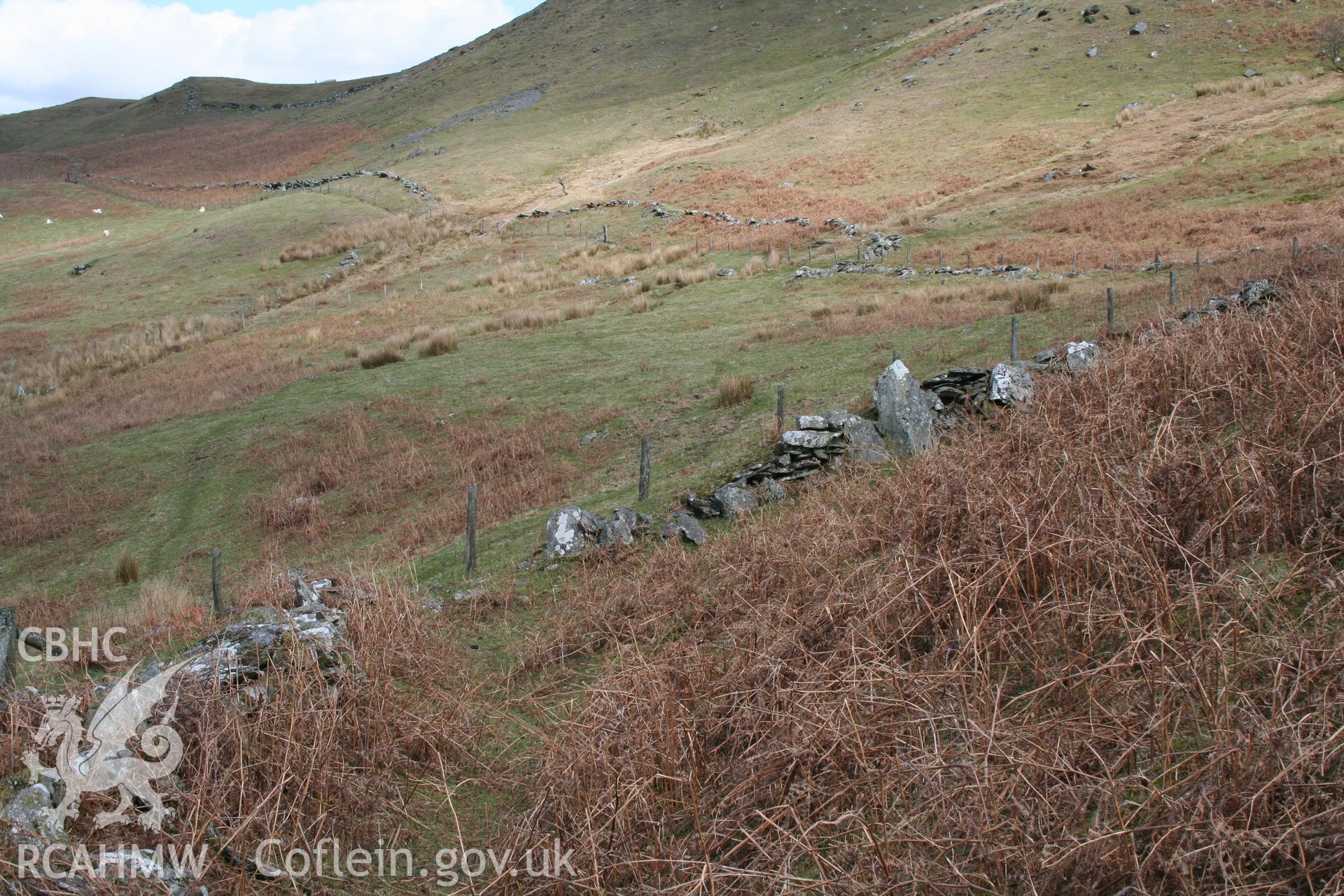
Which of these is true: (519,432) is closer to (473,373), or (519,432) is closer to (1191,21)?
(473,373)

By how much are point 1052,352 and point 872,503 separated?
710cm

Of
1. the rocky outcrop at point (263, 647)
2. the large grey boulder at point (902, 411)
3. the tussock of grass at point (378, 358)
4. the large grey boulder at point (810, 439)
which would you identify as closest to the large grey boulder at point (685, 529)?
the large grey boulder at point (810, 439)

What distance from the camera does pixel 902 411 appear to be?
479 inches

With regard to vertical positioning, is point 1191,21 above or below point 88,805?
above

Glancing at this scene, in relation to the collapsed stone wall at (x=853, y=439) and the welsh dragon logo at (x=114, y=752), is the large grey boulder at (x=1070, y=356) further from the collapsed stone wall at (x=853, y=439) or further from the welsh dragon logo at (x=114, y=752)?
the welsh dragon logo at (x=114, y=752)

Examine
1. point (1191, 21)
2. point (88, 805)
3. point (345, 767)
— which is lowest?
point (345, 767)

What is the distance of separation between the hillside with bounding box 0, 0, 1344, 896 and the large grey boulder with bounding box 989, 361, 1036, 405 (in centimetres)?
37

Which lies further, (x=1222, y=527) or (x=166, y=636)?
(x=166, y=636)

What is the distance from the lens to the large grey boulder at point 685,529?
34.9 feet

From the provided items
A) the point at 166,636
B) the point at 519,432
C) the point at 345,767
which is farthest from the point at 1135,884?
the point at 519,432

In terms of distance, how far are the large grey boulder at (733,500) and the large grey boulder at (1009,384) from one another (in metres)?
3.83

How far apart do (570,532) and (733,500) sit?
2.24 metres

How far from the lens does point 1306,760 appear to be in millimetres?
3412

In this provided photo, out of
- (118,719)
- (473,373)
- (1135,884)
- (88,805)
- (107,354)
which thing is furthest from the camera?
(107,354)
